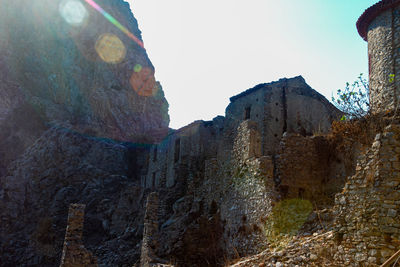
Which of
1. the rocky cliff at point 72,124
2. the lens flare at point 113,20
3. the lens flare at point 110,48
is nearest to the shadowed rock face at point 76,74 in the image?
the lens flare at point 110,48

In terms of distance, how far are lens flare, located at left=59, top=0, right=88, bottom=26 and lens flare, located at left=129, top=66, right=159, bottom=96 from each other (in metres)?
10.9

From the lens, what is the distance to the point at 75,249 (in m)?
14.9

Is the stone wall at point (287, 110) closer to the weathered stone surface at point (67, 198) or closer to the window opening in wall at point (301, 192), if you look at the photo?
the window opening in wall at point (301, 192)

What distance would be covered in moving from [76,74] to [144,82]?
9767 mm

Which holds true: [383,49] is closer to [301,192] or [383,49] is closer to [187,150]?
[301,192]

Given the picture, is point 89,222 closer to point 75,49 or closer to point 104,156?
point 104,156

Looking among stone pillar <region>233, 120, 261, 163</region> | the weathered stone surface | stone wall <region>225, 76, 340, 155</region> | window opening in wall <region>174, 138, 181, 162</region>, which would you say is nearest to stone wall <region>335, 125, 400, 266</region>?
stone pillar <region>233, 120, 261, 163</region>

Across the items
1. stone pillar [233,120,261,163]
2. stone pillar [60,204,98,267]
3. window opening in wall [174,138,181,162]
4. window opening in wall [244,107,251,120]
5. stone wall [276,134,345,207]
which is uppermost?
window opening in wall [244,107,251,120]

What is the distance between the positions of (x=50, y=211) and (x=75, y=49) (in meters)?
29.1

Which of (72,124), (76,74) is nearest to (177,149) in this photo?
(72,124)

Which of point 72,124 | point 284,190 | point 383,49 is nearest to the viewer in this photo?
point 284,190

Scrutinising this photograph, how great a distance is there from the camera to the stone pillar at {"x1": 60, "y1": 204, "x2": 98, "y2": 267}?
1459 centimetres

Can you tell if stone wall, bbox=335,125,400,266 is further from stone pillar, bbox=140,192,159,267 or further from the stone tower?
the stone tower

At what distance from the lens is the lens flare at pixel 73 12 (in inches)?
2138
